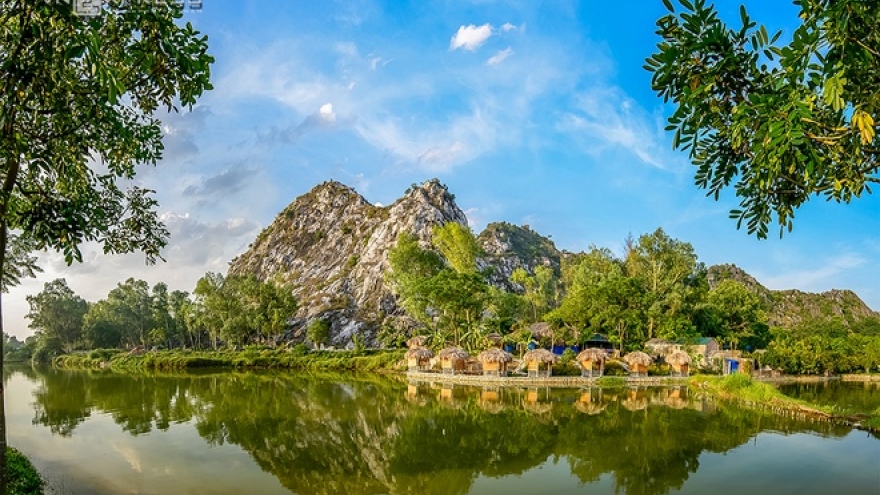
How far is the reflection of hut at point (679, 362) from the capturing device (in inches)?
1289

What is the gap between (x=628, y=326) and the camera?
3984 cm

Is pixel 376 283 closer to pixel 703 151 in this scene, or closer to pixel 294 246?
pixel 294 246

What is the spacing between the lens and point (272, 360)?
46906 millimetres

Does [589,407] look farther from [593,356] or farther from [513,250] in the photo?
[513,250]

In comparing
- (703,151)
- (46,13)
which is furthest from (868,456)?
(46,13)

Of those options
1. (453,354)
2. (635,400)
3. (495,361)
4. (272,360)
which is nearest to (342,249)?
(272,360)

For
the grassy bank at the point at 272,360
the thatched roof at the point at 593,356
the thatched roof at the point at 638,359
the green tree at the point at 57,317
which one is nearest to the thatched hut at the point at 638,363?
the thatched roof at the point at 638,359

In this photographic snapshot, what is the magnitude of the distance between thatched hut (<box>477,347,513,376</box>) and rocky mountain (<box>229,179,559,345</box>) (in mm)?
28214

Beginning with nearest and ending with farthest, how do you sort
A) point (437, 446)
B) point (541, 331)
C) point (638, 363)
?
point (437, 446), point (638, 363), point (541, 331)

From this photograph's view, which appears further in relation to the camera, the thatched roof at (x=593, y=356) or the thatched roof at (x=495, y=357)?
the thatched roof at (x=495, y=357)

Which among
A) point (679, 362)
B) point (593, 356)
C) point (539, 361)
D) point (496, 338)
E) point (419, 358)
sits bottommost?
point (419, 358)

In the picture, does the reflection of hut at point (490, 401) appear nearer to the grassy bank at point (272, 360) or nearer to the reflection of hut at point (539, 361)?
the reflection of hut at point (539, 361)

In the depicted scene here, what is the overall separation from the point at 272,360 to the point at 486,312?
2406 cm

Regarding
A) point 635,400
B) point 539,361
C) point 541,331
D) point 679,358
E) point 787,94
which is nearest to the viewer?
point 787,94
